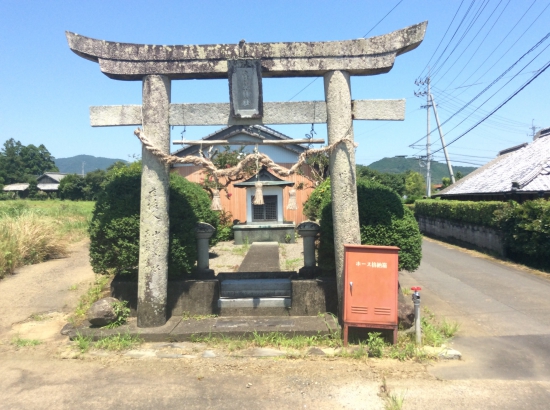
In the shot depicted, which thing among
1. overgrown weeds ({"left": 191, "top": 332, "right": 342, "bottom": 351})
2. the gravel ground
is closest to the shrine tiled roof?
the gravel ground

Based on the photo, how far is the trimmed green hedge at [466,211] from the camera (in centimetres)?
1478

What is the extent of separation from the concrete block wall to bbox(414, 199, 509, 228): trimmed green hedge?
23 centimetres

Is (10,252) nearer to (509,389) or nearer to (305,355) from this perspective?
(305,355)

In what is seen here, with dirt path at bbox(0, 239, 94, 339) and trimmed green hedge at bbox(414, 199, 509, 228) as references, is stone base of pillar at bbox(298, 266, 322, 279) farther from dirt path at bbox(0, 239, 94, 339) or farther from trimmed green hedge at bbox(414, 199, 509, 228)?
trimmed green hedge at bbox(414, 199, 509, 228)

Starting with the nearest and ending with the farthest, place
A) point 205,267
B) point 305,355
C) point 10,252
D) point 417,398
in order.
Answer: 1. point 417,398
2. point 305,355
3. point 205,267
4. point 10,252

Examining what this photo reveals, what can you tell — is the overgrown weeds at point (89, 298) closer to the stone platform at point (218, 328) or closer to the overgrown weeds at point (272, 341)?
the stone platform at point (218, 328)

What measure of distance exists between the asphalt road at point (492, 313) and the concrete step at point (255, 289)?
9.11 feet

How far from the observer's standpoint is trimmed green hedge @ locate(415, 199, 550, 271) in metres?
11.6

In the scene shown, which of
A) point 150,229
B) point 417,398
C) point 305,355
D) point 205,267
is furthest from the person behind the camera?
point 205,267

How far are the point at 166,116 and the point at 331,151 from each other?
8.40 feet

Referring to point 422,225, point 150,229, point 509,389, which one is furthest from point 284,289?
point 422,225

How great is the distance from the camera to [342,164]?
6086 millimetres

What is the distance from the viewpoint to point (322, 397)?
433 cm

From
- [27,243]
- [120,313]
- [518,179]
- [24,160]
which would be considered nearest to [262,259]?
[120,313]
